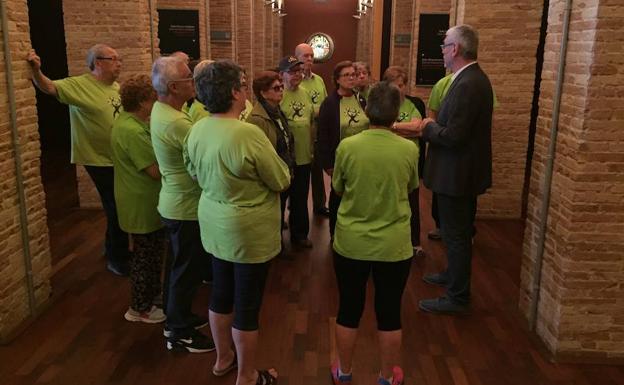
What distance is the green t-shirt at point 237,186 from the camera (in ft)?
9.11

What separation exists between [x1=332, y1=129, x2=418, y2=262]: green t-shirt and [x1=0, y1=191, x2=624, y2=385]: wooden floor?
951mm

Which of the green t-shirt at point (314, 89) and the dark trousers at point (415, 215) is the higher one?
the green t-shirt at point (314, 89)

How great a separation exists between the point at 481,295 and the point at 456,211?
89cm

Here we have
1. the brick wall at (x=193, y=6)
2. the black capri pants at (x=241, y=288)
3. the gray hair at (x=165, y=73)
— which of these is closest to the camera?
the black capri pants at (x=241, y=288)

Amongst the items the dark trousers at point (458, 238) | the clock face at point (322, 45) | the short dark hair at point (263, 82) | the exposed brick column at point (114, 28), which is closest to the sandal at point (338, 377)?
the dark trousers at point (458, 238)

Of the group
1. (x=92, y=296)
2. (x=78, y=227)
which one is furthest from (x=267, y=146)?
(x=78, y=227)

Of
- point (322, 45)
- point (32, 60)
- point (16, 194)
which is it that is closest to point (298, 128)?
point (32, 60)

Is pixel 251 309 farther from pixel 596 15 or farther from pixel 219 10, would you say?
pixel 219 10

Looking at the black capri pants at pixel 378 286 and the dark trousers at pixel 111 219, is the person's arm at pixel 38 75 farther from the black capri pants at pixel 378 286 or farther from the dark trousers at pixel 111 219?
the black capri pants at pixel 378 286

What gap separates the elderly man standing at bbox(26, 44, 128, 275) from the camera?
472 cm

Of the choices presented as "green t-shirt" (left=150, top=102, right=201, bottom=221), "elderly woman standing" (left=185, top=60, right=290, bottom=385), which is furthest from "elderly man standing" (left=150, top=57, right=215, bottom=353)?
"elderly woman standing" (left=185, top=60, right=290, bottom=385)

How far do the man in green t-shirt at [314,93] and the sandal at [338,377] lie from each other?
289cm

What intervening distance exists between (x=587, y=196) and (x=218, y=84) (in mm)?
2180

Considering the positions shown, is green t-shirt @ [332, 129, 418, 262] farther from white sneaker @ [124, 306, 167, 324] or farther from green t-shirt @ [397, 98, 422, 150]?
green t-shirt @ [397, 98, 422, 150]
